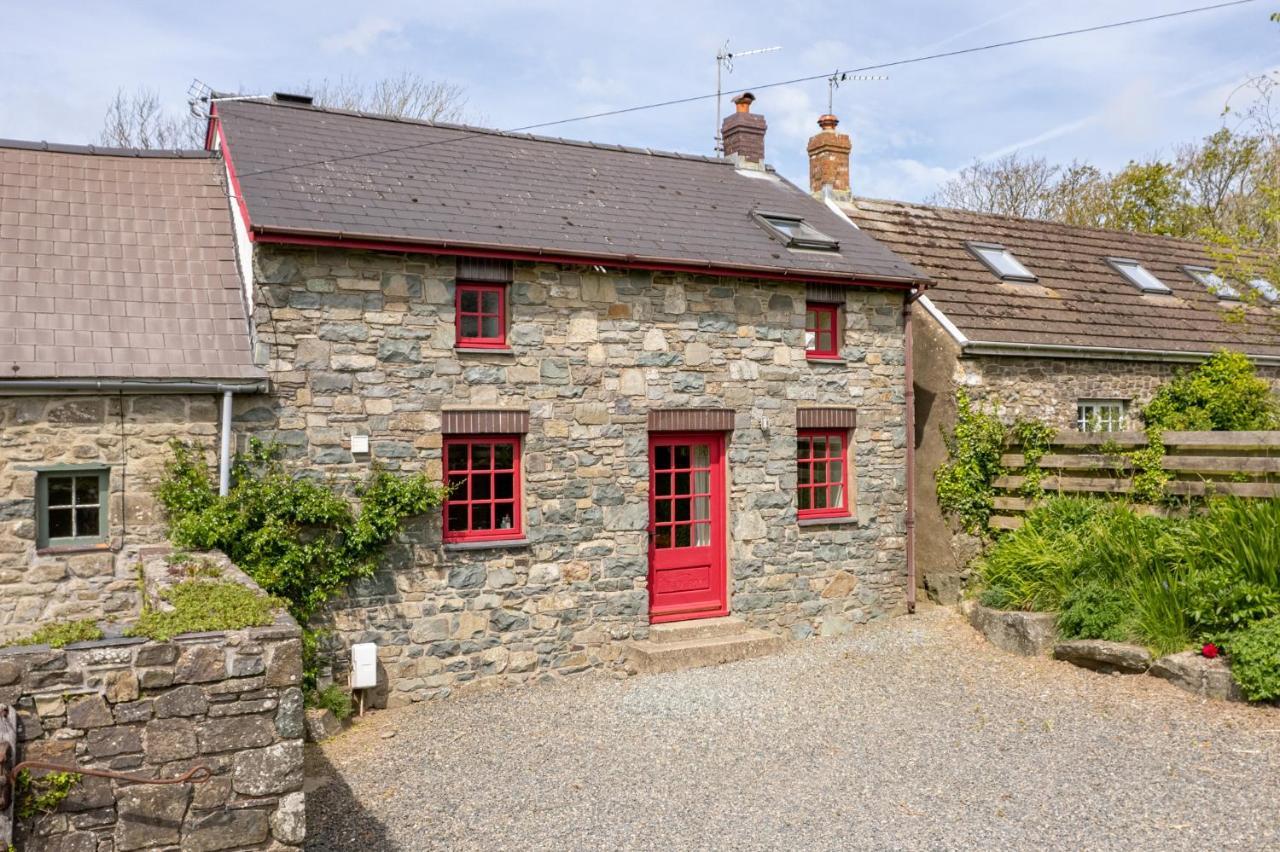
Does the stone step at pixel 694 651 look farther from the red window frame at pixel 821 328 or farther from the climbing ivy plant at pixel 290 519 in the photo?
the red window frame at pixel 821 328

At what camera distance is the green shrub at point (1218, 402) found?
14.4 m

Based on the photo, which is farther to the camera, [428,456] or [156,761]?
[428,456]

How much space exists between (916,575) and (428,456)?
692cm

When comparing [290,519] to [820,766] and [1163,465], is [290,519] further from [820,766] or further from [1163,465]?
[1163,465]

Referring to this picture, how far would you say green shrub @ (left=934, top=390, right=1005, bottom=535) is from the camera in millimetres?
12547

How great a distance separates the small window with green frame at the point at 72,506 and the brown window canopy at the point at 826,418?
7332mm

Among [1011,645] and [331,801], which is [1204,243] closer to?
[1011,645]

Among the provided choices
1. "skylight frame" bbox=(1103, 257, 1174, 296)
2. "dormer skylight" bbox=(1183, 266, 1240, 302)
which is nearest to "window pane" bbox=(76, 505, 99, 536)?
"skylight frame" bbox=(1103, 257, 1174, 296)

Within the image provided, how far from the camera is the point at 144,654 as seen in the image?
5133 millimetres

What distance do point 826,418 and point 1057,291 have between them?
18.4ft

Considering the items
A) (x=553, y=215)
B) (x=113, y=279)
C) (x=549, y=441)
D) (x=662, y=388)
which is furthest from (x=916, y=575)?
(x=113, y=279)

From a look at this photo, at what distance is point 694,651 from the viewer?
35.2 feet

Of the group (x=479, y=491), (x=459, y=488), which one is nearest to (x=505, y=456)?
(x=479, y=491)

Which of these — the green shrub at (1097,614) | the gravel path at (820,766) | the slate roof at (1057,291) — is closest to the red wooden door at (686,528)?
the gravel path at (820,766)
